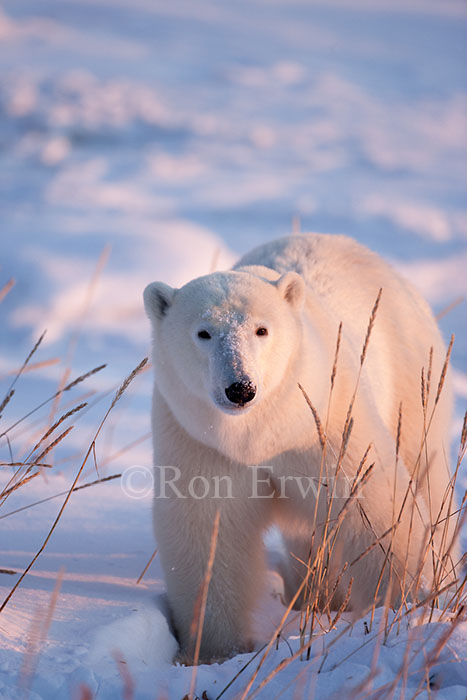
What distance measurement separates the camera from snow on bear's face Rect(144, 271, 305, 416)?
237cm

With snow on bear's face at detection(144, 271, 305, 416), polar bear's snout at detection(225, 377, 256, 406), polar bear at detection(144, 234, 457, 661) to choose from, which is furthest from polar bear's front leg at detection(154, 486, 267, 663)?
polar bear's snout at detection(225, 377, 256, 406)

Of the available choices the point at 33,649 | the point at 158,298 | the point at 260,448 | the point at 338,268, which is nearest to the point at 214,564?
the point at 260,448

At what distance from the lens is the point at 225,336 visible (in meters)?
2.44

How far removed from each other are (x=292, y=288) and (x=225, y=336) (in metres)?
0.42

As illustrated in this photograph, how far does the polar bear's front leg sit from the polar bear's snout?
0.70 m

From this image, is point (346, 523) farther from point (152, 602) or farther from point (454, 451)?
point (454, 451)

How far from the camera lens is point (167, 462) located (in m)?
2.88

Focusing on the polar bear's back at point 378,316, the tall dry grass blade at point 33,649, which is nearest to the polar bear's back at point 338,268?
the polar bear's back at point 378,316

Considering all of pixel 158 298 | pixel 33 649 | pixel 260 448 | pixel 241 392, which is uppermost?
pixel 158 298

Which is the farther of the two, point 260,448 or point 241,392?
point 260,448

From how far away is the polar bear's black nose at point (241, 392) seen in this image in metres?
2.29

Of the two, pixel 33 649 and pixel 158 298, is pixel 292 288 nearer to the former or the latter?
pixel 158 298

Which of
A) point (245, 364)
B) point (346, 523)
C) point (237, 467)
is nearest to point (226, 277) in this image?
point (245, 364)

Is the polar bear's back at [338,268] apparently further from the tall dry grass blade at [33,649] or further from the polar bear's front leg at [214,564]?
the tall dry grass blade at [33,649]
